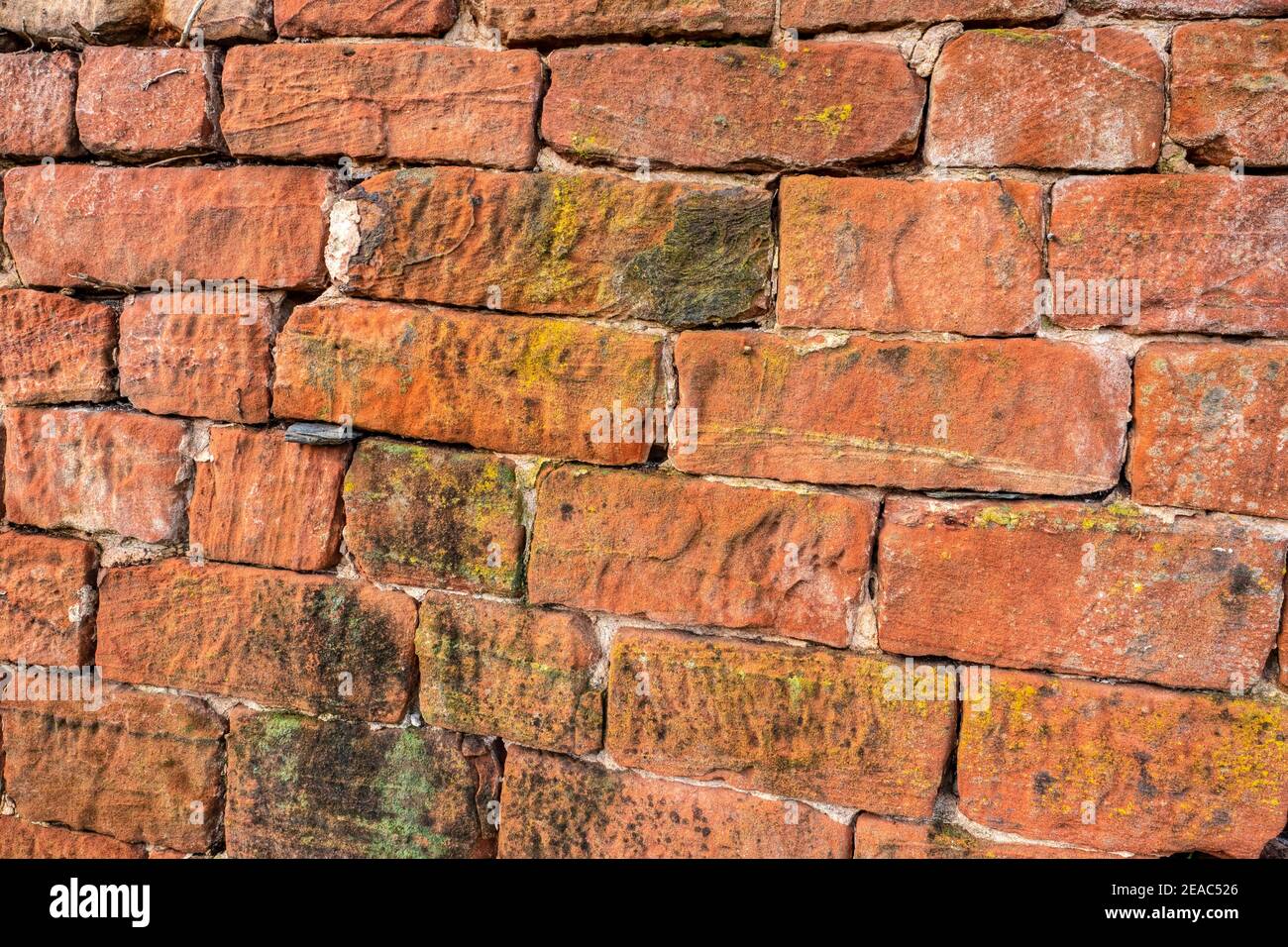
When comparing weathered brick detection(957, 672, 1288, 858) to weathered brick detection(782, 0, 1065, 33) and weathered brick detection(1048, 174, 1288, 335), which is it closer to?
weathered brick detection(1048, 174, 1288, 335)

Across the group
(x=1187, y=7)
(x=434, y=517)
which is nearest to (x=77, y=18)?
(x=434, y=517)

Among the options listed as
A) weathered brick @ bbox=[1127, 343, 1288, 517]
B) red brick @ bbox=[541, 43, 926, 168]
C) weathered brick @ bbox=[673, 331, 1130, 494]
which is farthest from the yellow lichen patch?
weathered brick @ bbox=[1127, 343, 1288, 517]

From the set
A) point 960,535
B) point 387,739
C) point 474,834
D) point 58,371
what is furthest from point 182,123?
point 960,535

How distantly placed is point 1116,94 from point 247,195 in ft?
6.51

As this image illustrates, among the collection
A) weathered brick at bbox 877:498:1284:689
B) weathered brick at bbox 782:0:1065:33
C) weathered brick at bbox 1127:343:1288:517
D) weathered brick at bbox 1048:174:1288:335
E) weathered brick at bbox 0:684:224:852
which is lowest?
weathered brick at bbox 0:684:224:852

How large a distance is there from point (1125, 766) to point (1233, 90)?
133 centimetres

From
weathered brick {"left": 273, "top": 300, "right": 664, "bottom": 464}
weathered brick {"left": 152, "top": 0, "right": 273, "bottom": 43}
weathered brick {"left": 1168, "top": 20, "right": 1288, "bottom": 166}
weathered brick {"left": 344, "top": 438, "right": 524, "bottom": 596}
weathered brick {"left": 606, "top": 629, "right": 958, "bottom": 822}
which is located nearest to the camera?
weathered brick {"left": 1168, "top": 20, "right": 1288, "bottom": 166}

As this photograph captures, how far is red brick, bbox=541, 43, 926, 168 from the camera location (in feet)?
6.15

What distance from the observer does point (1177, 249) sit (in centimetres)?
173

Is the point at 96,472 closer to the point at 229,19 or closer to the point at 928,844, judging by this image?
the point at 229,19

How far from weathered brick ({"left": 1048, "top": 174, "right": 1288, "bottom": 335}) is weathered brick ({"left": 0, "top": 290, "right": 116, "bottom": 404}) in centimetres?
235

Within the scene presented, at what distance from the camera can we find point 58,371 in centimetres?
242

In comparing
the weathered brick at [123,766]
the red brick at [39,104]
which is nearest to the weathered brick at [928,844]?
the weathered brick at [123,766]

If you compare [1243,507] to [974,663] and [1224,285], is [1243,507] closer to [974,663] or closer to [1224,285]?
[1224,285]
